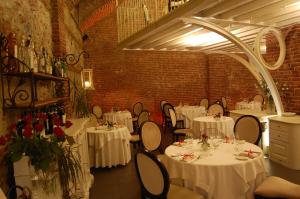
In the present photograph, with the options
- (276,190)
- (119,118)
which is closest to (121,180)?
(276,190)

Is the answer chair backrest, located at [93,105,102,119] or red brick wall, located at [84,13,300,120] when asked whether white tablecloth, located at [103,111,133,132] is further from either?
red brick wall, located at [84,13,300,120]

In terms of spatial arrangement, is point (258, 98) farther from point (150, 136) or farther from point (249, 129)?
point (150, 136)

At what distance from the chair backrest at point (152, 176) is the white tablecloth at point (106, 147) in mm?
2563

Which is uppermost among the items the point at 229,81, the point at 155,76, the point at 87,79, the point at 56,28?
the point at 56,28

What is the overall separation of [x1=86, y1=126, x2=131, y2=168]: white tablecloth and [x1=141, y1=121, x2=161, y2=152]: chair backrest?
1031mm

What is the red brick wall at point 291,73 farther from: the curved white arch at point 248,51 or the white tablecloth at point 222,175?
the white tablecloth at point 222,175

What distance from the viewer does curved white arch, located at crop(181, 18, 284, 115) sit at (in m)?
4.74

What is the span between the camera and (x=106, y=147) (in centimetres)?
544

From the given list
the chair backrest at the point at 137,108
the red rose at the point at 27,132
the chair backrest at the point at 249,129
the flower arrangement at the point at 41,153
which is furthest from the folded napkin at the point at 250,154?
the chair backrest at the point at 137,108

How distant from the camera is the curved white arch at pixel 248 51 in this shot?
4745 mm

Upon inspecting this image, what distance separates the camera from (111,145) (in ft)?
18.0

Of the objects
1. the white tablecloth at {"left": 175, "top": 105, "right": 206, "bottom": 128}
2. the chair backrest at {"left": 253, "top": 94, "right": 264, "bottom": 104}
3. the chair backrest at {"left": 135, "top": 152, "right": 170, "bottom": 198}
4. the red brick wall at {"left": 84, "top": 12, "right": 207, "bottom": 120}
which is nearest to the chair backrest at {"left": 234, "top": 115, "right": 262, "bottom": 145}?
the chair backrest at {"left": 135, "top": 152, "right": 170, "bottom": 198}

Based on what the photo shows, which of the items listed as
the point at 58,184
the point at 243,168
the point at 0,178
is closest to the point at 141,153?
the point at 58,184

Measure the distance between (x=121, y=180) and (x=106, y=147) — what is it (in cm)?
90
